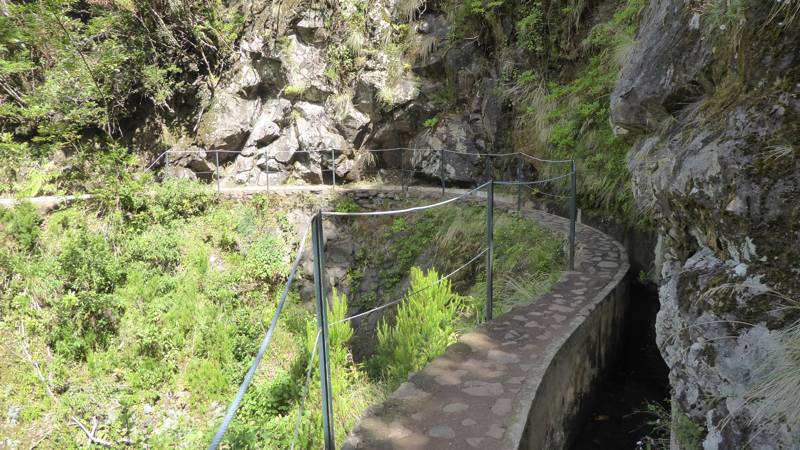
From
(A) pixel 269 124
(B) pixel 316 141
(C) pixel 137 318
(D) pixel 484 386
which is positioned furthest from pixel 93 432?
(A) pixel 269 124

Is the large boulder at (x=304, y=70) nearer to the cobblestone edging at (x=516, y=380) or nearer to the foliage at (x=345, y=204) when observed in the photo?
the foliage at (x=345, y=204)

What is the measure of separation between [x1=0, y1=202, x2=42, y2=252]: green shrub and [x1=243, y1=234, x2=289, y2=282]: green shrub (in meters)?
3.66

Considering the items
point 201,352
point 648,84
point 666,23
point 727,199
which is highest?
point 666,23

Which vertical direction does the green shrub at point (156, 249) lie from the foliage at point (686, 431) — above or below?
below

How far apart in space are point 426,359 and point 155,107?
11.8m

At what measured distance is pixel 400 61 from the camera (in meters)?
11.3

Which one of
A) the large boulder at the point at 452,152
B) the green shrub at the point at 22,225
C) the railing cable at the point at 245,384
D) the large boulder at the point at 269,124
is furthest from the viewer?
the large boulder at the point at 269,124

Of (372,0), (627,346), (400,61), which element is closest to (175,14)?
(372,0)

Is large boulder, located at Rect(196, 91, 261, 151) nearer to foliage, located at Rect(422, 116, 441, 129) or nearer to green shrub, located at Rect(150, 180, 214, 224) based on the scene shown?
green shrub, located at Rect(150, 180, 214, 224)

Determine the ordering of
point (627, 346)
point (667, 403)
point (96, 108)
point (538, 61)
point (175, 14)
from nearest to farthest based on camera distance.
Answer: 1. point (667, 403)
2. point (627, 346)
3. point (538, 61)
4. point (96, 108)
5. point (175, 14)

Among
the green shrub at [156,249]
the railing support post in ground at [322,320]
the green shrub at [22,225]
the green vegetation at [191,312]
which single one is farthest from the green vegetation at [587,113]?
the green shrub at [22,225]

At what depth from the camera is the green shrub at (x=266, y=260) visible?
873cm

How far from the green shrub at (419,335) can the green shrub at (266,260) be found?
518cm

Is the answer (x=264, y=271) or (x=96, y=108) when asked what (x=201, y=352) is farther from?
(x=96, y=108)
